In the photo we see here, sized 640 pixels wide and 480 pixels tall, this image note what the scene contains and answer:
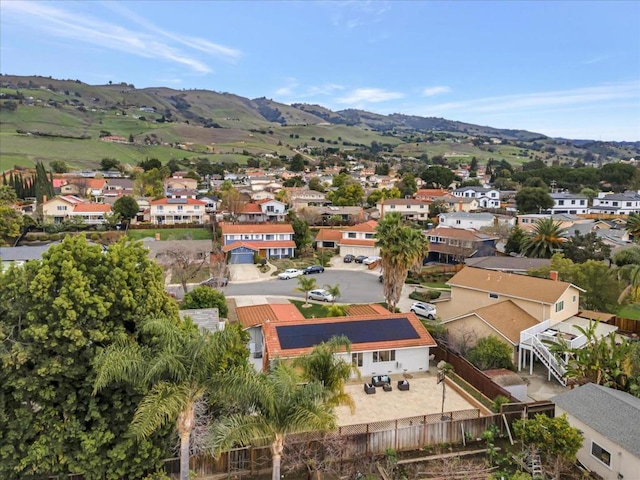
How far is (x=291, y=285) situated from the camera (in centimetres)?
4869

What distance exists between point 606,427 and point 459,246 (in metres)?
43.6

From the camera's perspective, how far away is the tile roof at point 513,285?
30062mm

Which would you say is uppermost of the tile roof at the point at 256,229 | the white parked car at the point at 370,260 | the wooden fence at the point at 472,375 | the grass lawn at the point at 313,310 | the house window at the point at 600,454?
the tile roof at the point at 256,229

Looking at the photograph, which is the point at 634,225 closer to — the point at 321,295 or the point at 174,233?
the point at 321,295

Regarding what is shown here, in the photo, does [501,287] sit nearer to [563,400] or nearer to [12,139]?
[563,400]

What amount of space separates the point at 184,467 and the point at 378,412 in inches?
451

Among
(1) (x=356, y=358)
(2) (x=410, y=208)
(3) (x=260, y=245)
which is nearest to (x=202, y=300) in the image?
(1) (x=356, y=358)

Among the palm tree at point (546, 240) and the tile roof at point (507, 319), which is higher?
the palm tree at point (546, 240)

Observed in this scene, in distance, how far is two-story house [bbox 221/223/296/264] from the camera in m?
61.2

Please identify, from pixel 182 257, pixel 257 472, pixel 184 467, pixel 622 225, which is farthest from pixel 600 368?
pixel 622 225

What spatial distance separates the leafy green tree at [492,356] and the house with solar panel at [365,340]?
2797mm

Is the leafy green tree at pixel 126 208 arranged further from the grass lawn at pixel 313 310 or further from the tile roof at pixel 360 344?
the tile roof at pixel 360 344

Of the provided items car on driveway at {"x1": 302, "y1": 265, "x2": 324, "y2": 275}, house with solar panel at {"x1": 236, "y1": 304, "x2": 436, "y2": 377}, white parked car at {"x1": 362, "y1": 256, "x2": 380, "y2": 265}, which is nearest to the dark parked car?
car on driveway at {"x1": 302, "y1": 265, "x2": 324, "y2": 275}

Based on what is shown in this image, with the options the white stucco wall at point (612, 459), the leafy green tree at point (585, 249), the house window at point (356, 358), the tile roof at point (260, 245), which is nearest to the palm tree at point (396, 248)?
the house window at point (356, 358)
